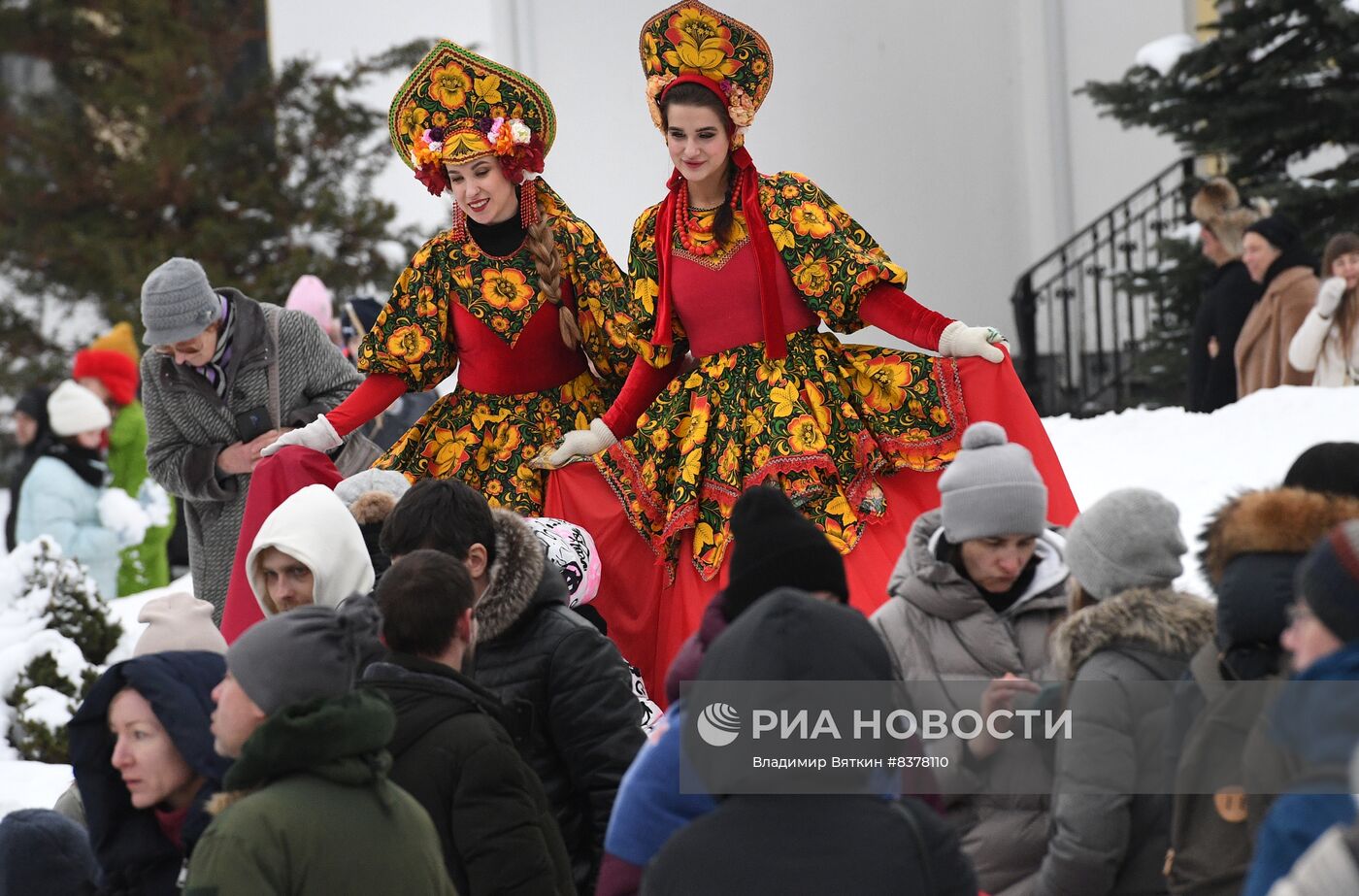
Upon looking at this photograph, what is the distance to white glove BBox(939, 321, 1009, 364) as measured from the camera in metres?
4.62

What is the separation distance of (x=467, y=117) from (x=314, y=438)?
941mm

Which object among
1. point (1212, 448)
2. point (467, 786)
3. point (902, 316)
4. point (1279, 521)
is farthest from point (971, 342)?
point (1212, 448)

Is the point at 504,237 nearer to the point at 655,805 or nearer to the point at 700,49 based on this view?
the point at 700,49

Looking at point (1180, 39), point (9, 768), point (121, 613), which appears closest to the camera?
point (9, 768)

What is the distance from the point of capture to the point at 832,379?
4797 millimetres

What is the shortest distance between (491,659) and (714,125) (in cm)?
173

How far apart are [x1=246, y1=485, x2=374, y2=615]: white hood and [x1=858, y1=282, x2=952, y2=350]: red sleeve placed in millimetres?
1473

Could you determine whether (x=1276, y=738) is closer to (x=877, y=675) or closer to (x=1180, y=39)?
(x=877, y=675)

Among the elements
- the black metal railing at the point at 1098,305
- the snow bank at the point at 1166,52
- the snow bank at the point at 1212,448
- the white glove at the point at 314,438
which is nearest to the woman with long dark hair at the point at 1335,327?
the snow bank at the point at 1212,448

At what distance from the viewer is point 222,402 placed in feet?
18.5

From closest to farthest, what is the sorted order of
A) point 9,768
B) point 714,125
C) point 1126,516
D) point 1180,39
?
point 1126,516, point 714,125, point 9,768, point 1180,39

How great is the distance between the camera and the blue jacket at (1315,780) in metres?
2.01

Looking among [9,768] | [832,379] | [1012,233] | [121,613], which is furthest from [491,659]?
[1012,233]

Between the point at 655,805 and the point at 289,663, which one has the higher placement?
the point at 289,663
